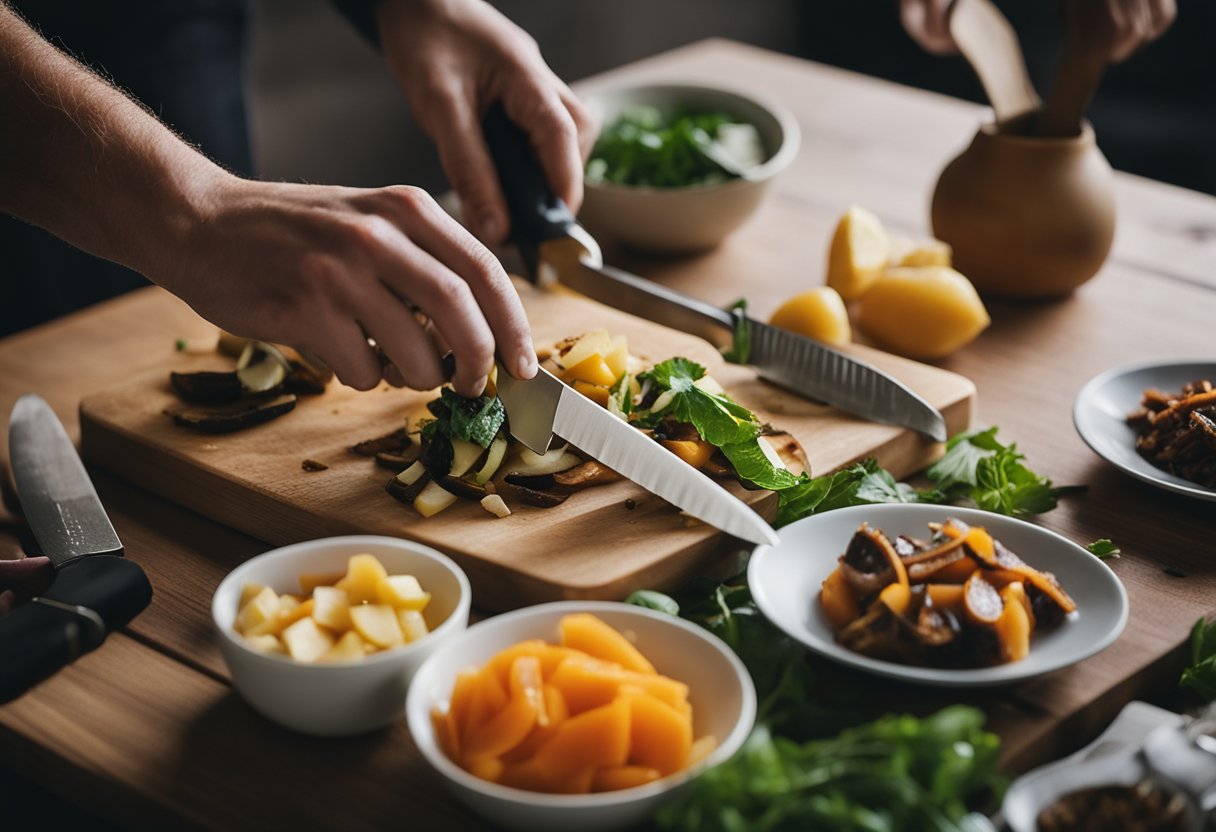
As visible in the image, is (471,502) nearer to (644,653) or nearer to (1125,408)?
(644,653)

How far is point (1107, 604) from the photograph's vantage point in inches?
50.9

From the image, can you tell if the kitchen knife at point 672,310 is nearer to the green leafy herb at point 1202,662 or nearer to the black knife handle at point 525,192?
the black knife handle at point 525,192

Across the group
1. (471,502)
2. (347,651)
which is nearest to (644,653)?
(347,651)

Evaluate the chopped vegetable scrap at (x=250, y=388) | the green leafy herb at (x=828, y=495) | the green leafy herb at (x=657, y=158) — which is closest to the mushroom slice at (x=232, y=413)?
the chopped vegetable scrap at (x=250, y=388)

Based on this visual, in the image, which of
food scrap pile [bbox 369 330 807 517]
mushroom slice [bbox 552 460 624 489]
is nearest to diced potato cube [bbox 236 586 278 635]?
food scrap pile [bbox 369 330 807 517]

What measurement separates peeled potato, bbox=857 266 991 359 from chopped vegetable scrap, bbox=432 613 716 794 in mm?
1043

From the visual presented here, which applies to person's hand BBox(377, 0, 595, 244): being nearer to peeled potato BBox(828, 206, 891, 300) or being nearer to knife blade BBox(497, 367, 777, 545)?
peeled potato BBox(828, 206, 891, 300)

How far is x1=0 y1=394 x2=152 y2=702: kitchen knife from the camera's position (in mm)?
1204

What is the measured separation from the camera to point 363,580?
122 centimetres

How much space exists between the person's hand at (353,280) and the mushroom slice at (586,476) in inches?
6.0

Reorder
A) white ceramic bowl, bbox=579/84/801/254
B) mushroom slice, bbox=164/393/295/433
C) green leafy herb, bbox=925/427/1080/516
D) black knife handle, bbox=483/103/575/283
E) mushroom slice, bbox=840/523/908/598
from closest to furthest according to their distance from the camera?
mushroom slice, bbox=840/523/908/598
green leafy herb, bbox=925/427/1080/516
mushroom slice, bbox=164/393/295/433
black knife handle, bbox=483/103/575/283
white ceramic bowl, bbox=579/84/801/254

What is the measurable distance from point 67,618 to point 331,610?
28 centimetres

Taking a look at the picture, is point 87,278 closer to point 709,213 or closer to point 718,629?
point 709,213

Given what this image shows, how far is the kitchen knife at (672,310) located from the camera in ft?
5.70
